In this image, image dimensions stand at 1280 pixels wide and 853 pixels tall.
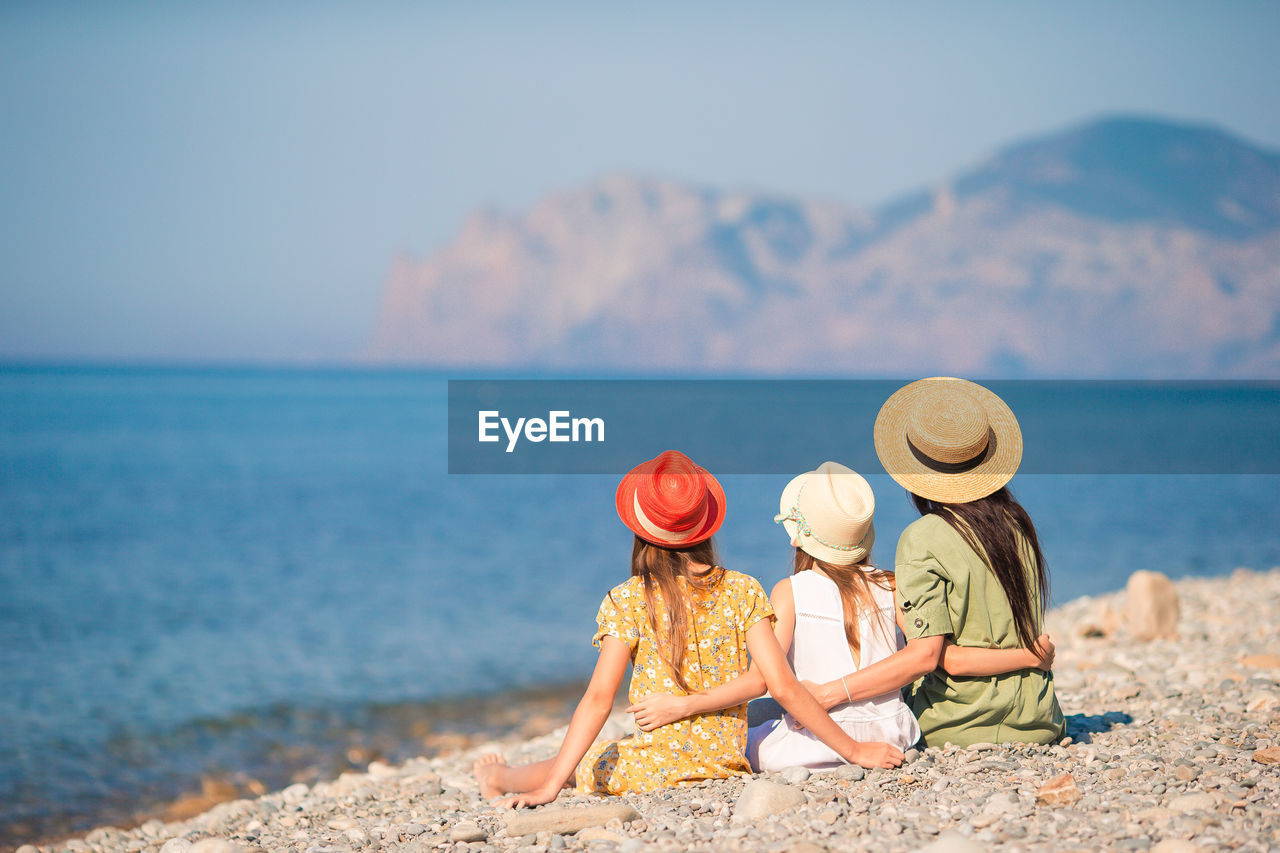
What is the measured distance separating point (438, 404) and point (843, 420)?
122 ft

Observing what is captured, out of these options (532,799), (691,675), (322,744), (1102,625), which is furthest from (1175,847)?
(322,744)

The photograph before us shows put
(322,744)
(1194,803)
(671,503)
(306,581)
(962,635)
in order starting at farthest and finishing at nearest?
(306,581)
(322,744)
(962,635)
(671,503)
(1194,803)

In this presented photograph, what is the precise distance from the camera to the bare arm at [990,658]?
3.72 metres

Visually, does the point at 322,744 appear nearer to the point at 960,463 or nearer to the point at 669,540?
the point at 669,540

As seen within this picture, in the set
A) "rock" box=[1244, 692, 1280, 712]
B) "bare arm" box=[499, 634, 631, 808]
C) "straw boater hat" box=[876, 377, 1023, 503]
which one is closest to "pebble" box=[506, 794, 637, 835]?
"bare arm" box=[499, 634, 631, 808]

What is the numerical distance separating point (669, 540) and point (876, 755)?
43.5 inches

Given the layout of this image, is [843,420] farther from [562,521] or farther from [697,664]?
[697,664]

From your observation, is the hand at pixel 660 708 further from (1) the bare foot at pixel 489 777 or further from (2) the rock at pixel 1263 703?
(2) the rock at pixel 1263 703

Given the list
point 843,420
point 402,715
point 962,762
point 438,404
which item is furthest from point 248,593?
point 438,404

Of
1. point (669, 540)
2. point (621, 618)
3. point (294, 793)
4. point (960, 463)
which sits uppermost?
point (960, 463)

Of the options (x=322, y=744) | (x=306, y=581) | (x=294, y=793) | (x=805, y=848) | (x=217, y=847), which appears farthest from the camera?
(x=306, y=581)

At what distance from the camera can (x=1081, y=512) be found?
20688mm

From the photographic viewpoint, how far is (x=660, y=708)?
367cm

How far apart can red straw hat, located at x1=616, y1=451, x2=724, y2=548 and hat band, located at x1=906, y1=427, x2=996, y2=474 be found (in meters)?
0.75
